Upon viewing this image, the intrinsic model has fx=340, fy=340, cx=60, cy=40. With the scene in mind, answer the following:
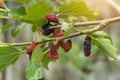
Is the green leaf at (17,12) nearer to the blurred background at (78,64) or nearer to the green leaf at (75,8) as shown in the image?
the green leaf at (75,8)

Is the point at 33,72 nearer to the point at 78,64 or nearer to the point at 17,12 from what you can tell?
the point at 17,12

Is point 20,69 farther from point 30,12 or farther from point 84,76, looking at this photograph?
point 30,12

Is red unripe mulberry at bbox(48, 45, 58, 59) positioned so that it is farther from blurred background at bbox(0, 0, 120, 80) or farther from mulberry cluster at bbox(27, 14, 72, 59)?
blurred background at bbox(0, 0, 120, 80)

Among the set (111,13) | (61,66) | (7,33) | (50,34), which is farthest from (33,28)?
(111,13)

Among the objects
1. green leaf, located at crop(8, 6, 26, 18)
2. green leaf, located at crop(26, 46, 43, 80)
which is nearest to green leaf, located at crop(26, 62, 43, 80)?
green leaf, located at crop(26, 46, 43, 80)

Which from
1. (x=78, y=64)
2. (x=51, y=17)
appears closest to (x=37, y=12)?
(x=51, y=17)

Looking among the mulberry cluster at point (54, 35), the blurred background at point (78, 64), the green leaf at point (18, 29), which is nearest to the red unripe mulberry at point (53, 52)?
the mulberry cluster at point (54, 35)

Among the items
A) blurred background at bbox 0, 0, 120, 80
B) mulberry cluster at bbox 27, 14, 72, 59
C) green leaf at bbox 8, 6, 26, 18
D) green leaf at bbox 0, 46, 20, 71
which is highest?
green leaf at bbox 8, 6, 26, 18
